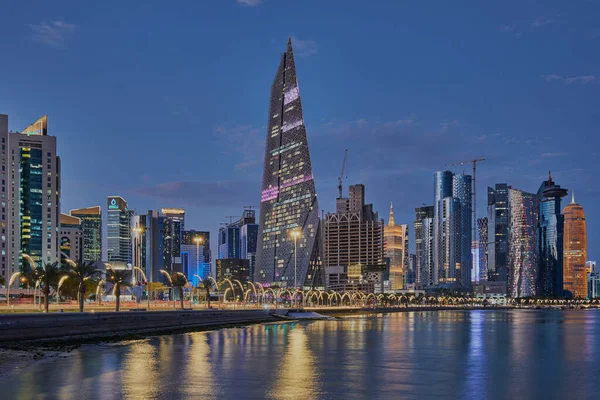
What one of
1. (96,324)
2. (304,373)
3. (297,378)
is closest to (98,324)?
Result: (96,324)

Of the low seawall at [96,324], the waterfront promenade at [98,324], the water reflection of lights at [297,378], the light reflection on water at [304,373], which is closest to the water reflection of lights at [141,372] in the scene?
the light reflection on water at [304,373]

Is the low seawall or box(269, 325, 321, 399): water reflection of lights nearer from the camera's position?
box(269, 325, 321, 399): water reflection of lights

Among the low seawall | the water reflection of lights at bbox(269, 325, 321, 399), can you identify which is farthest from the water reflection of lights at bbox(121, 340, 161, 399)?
the low seawall

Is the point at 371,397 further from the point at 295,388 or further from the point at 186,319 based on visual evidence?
the point at 186,319

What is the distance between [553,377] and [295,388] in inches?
668

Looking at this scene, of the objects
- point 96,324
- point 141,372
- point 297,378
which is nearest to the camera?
point 297,378

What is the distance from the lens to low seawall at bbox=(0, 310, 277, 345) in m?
56.1

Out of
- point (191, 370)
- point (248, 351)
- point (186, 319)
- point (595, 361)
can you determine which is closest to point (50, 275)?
point (186, 319)

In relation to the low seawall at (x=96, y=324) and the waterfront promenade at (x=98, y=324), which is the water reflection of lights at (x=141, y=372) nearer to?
the waterfront promenade at (x=98, y=324)

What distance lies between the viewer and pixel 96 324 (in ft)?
231

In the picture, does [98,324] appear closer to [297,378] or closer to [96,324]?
[96,324]

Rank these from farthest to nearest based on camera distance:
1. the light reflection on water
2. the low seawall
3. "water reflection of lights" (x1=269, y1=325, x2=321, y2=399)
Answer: the low seawall < the light reflection on water < "water reflection of lights" (x1=269, y1=325, x2=321, y2=399)

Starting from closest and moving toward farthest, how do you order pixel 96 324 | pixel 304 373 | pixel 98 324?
pixel 304 373 < pixel 96 324 < pixel 98 324

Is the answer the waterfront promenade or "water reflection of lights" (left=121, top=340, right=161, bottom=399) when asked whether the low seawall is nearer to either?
the waterfront promenade
